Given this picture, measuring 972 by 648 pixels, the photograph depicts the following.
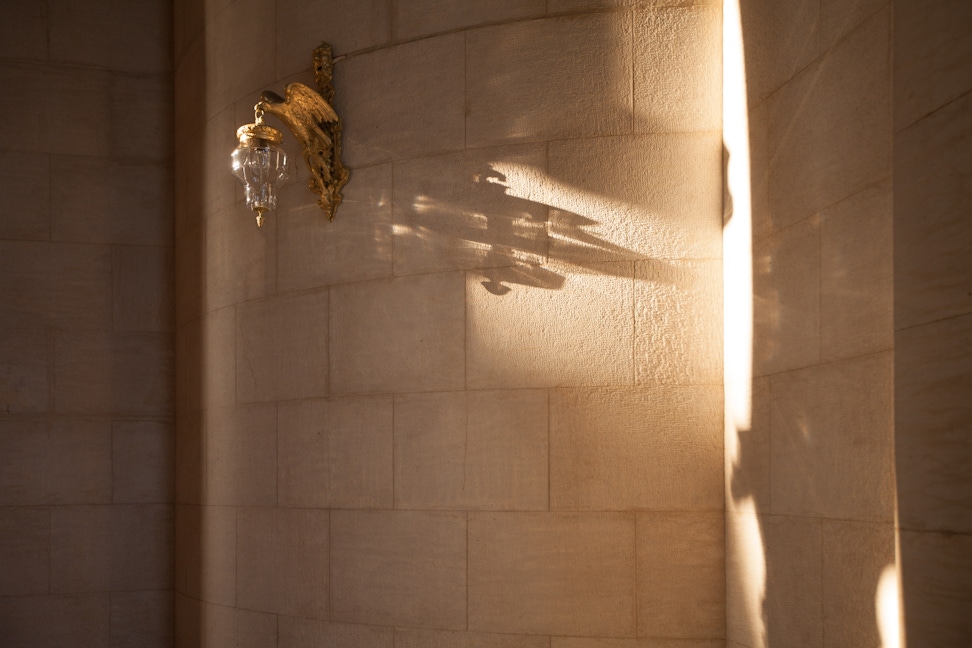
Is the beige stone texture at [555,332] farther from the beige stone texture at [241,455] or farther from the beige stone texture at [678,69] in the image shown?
the beige stone texture at [241,455]

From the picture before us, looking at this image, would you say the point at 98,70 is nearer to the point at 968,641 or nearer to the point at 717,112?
the point at 717,112

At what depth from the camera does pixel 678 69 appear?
523cm

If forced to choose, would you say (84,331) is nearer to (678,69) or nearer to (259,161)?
(259,161)

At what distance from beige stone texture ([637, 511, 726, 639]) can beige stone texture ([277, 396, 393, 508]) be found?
1620 mm

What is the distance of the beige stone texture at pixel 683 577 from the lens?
4996 millimetres

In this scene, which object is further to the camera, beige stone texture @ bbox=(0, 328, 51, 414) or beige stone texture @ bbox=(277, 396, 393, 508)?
beige stone texture @ bbox=(0, 328, 51, 414)

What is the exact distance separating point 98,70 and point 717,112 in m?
5.46

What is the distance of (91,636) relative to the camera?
7582mm

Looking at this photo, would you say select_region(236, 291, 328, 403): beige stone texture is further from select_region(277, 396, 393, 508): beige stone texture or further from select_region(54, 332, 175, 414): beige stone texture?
select_region(54, 332, 175, 414): beige stone texture

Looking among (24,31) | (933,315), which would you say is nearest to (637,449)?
(933,315)

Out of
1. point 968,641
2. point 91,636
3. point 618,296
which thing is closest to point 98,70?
point 91,636

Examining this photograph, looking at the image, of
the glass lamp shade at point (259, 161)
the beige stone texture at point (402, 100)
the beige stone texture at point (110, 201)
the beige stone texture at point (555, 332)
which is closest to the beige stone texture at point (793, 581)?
the beige stone texture at point (555, 332)

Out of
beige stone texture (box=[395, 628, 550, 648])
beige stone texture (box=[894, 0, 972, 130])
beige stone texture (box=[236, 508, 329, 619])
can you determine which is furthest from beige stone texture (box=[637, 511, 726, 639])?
beige stone texture (box=[894, 0, 972, 130])

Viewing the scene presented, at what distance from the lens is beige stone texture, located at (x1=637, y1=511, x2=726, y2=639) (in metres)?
5.00
